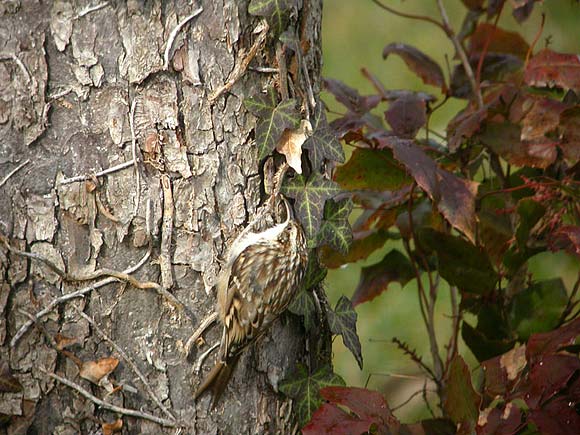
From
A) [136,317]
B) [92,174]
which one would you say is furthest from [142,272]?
[92,174]

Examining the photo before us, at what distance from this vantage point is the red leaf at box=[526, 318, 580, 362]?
2.03m

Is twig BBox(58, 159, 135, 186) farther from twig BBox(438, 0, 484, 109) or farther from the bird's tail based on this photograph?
twig BBox(438, 0, 484, 109)

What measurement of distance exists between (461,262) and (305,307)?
48 cm

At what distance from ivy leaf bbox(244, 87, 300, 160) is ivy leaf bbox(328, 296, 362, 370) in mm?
455

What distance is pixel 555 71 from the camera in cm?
227

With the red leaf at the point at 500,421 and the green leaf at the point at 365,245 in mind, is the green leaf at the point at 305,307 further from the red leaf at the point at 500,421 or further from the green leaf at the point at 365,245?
the red leaf at the point at 500,421

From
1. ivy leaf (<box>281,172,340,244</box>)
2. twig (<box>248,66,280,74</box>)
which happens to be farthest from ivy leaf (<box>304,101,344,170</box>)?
twig (<box>248,66,280,74</box>)

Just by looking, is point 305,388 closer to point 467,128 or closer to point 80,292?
point 80,292

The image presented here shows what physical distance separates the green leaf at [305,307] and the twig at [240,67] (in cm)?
50

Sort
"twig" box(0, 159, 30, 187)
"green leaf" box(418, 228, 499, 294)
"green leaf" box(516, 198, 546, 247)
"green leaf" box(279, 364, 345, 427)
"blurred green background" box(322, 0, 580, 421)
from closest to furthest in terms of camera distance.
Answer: "twig" box(0, 159, 30, 187) → "green leaf" box(279, 364, 345, 427) → "green leaf" box(516, 198, 546, 247) → "green leaf" box(418, 228, 499, 294) → "blurred green background" box(322, 0, 580, 421)

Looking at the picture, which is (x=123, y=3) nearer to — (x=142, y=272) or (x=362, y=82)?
(x=142, y=272)

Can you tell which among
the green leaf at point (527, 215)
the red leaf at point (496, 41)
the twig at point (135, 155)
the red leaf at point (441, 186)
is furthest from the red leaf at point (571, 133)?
the twig at point (135, 155)

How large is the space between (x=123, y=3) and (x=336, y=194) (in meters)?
0.61

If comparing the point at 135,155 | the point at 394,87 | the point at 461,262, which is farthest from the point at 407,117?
the point at 394,87
